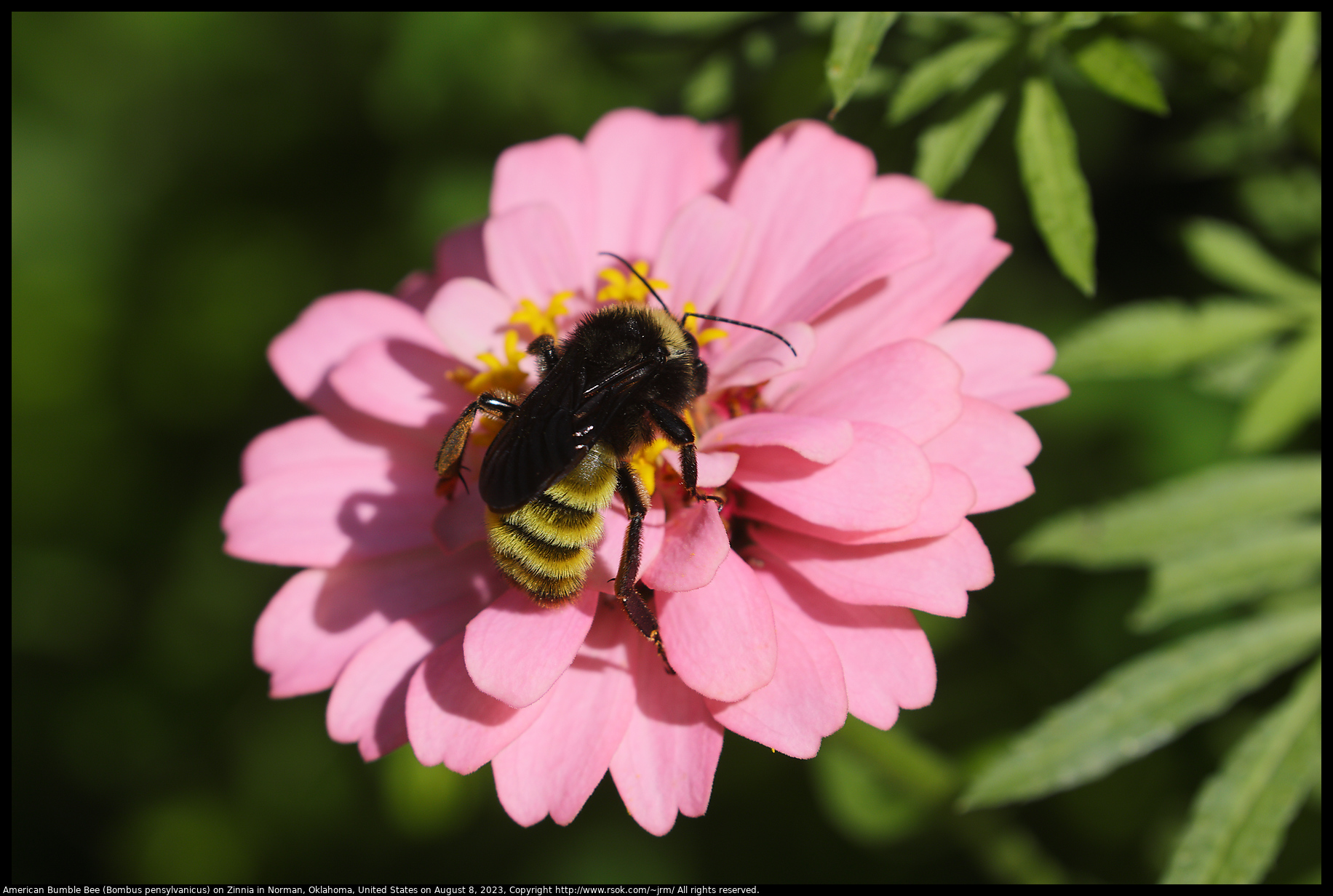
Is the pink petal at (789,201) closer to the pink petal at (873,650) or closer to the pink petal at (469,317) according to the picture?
the pink petal at (469,317)

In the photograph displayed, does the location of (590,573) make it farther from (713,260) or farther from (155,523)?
(155,523)

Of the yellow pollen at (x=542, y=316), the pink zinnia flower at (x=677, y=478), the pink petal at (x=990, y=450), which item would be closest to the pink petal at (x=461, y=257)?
the pink zinnia flower at (x=677, y=478)

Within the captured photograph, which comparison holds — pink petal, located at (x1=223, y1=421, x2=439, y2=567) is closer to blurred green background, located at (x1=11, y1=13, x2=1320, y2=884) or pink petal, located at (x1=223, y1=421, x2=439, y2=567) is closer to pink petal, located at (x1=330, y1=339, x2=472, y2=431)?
pink petal, located at (x1=330, y1=339, x2=472, y2=431)

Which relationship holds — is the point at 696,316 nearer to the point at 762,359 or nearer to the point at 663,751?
the point at 762,359

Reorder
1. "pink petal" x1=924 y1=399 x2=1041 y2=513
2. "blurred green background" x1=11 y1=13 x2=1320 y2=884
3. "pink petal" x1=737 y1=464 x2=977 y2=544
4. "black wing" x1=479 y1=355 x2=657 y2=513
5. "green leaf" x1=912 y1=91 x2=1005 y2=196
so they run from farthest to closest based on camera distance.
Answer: "blurred green background" x1=11 y1=13 x2=1320 y2=884
"green leaf" x1=912 y1=91 x2=1005 y2=196
"pink petal" x1=924 y1=399 x2=1041 y2=513
"pink petal" x1=737 y1=464 x2=977 y2=544
"black wing" x1=479 y1=355 x2=657 y2=513

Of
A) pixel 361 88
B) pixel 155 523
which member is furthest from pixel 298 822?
pixel 361 88

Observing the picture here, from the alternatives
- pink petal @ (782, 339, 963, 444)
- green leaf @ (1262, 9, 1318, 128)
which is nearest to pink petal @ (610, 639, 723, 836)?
pink petal @ (782, 339, 963, 444)
